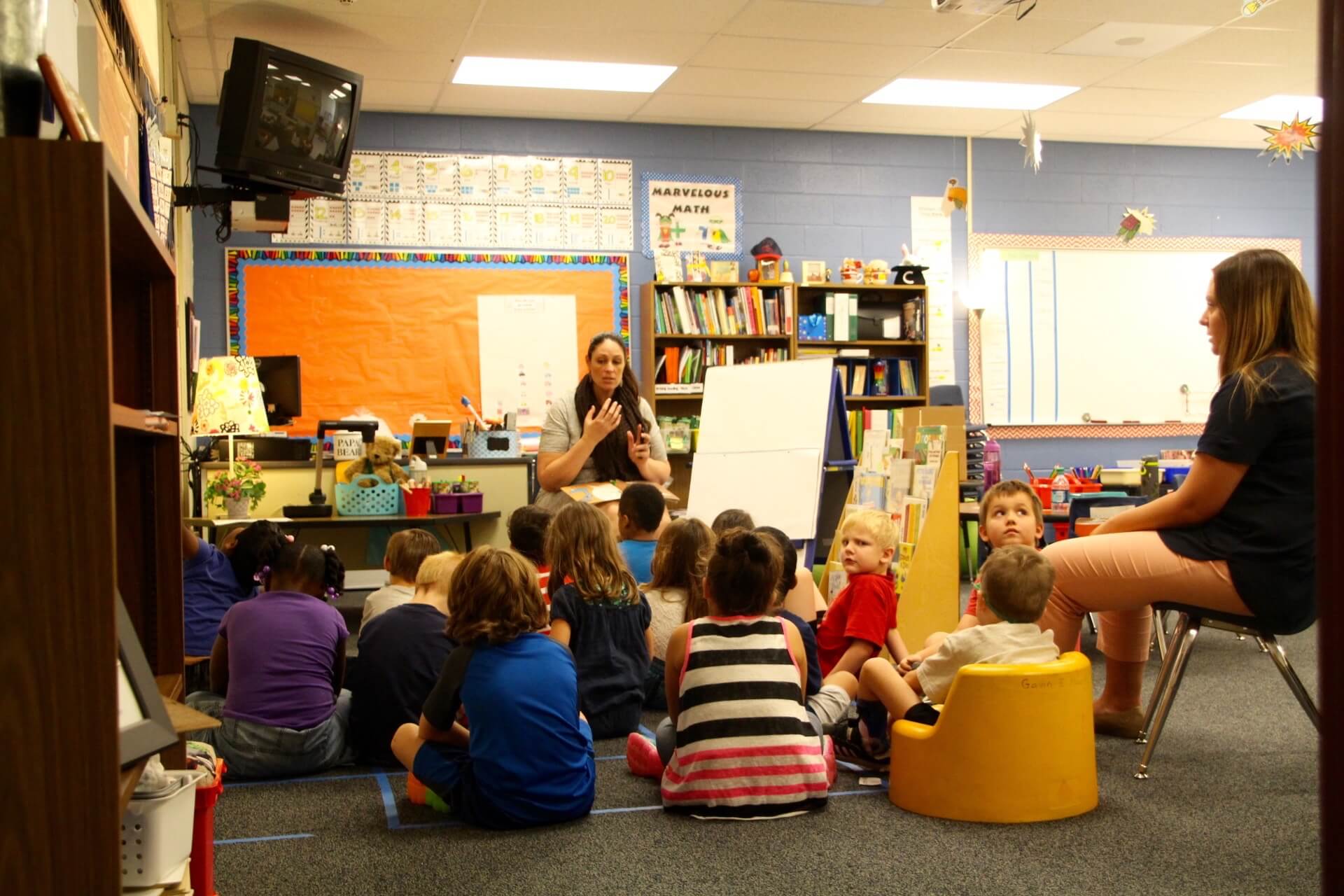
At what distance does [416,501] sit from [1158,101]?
5117 mm

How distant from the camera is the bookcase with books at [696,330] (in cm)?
731

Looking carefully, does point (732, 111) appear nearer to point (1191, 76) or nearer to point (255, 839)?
point (1191, 76)

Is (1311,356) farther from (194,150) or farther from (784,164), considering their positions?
(784,164)

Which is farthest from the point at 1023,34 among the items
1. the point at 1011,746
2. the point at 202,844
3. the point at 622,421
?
the point at 202,844

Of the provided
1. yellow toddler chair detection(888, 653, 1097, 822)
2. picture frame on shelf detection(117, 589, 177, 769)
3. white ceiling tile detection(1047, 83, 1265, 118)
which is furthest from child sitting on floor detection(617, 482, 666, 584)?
white ceiling tile detection(1047, 83, 1265, 118)

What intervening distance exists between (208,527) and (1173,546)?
3884 mm

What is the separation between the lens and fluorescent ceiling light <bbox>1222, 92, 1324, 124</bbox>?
7.32 m

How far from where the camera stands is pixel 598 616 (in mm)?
3129

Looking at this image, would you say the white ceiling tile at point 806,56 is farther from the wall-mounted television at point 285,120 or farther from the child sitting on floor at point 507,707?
the child sitting on floor at point 507,707

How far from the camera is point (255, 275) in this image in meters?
6.92

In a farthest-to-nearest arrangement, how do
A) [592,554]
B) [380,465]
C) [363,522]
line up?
[380,465], [363,522], [592,554]

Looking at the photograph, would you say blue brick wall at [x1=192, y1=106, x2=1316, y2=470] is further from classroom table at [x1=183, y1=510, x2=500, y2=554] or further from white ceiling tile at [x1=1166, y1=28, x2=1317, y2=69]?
classroom table at [x1=183, y1=510, x2=500, y2=554]

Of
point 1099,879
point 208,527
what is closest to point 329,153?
point 208,527

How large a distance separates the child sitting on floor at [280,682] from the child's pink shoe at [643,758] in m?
0.76
